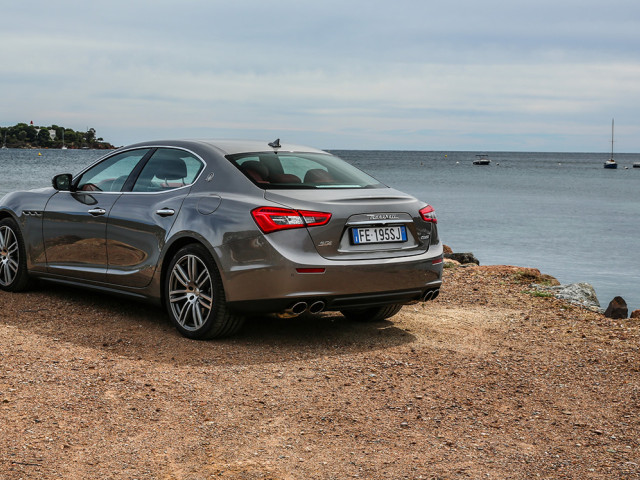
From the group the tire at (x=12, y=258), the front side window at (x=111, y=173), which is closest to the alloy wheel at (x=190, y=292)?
the front side window at (x=111, y=173)

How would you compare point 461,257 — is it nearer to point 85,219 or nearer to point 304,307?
point 85,219

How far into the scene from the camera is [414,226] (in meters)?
6.51

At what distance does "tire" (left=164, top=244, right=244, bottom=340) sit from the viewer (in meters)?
6.29

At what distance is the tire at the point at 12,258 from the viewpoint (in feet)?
27.3

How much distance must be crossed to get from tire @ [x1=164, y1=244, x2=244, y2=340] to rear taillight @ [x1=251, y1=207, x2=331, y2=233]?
567mm

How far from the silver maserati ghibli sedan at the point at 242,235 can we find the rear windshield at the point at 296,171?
1 centimetres

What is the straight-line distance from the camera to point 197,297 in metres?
6.46

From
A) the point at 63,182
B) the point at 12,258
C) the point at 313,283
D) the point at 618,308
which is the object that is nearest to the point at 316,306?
the point at 313,283

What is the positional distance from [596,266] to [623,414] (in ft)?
55.1

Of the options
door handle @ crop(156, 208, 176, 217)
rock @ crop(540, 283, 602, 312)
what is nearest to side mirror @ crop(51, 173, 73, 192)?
door handle @ crop(156, 208, 176, 217)

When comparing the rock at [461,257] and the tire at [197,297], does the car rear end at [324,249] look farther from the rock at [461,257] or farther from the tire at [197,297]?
the rock at [461,257]

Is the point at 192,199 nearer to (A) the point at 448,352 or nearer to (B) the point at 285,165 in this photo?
(B) the point at 285,165

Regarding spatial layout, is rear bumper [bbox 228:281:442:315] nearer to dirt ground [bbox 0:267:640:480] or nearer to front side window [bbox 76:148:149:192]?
dirt ground [bbox 0:267:640:480]

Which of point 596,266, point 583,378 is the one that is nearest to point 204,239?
point 583,378
